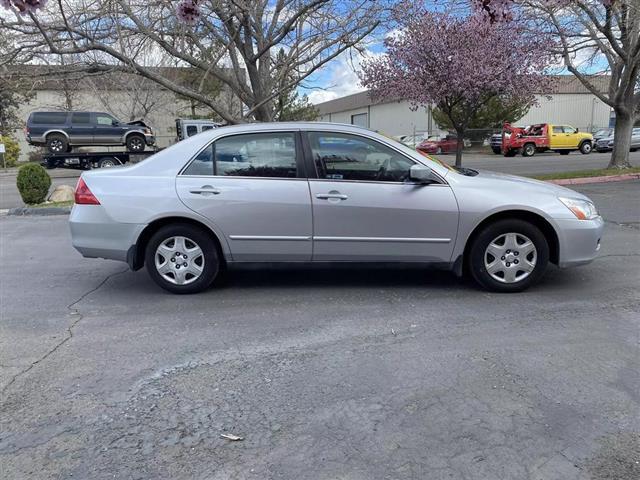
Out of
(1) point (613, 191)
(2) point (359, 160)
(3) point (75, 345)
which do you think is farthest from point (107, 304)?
(1) point (613, 191)

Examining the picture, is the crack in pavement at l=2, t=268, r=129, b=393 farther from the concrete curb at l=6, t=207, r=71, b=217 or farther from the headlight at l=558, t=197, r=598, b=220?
the concrete curb at l=6, t=207, r=71, b=217

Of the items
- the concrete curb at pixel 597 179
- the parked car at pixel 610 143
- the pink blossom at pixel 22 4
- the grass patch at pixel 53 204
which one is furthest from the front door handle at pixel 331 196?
the parked car at pixel 610 143

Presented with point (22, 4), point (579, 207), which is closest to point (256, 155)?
point (22, 4)

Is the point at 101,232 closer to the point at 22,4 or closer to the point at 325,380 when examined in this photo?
the point at 22,4

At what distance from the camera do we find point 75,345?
4.07 metres

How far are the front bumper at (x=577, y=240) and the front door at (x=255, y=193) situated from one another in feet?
7.71

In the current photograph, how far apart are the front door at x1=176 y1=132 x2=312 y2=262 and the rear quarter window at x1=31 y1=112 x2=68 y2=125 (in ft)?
68.5

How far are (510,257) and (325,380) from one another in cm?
246

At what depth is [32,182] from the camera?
11.6 m

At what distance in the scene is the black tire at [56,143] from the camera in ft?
74.0

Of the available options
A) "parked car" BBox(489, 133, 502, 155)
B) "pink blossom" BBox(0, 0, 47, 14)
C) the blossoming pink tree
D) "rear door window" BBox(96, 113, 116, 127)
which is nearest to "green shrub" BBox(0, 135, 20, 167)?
"rear door window" BBox(96, 113, 116, 127)

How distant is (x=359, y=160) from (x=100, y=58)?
34.9 feet

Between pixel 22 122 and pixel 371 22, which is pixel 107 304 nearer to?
pixel 371 22

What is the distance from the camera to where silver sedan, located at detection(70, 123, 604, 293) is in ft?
16.1
